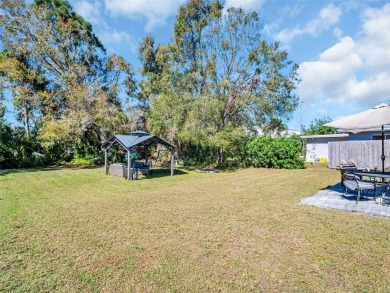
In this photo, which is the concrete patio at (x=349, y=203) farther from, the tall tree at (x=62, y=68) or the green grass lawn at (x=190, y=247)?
the tall tree at (x=62, y=68)

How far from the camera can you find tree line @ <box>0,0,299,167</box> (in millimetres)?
17141

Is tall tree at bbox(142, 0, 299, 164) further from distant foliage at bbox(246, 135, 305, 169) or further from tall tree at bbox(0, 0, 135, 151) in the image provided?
tall tree at bbox(0, 0, 135, 151)

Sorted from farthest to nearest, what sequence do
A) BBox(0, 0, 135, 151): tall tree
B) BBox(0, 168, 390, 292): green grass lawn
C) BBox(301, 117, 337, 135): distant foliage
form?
BBox(301, 117, 337, 135): distant foliage → BBox(0, 0, 135, 151): tall tree → BBox(0, 168, 390, 292): green grass lawn

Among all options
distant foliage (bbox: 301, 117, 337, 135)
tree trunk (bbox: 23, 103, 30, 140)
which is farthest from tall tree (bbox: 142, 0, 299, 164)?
Answer: distant foliage (bbox: 301, 117, 337, 135)

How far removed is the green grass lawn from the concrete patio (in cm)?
35

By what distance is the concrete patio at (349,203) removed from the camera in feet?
18.9

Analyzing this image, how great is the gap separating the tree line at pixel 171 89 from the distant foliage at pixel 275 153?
0.96 metres

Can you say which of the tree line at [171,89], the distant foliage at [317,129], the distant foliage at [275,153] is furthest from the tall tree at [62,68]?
the distant foliage at [317,129]

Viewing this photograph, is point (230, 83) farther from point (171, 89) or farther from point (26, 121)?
point (26, 121)

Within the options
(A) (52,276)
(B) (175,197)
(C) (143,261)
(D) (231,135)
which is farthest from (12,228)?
(D) (231,135)

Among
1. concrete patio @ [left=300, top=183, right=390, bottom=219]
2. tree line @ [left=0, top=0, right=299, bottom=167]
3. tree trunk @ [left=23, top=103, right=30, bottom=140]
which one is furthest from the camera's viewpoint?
tree trunk @ [left=23, top=103, right=30, bottom=140]

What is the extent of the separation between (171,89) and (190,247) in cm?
1670

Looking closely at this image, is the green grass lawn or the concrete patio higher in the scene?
the concrete patio

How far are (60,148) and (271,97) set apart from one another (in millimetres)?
18379
